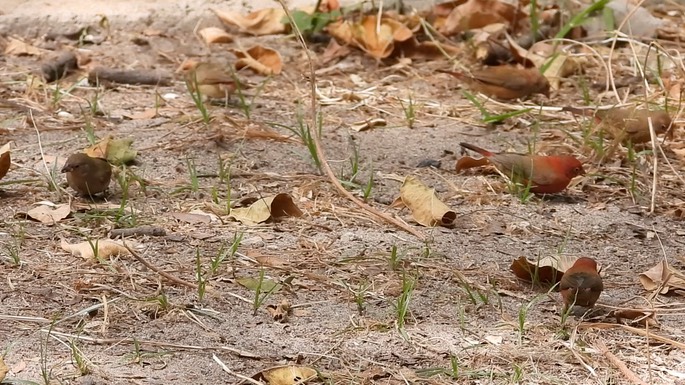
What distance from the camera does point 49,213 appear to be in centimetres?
349

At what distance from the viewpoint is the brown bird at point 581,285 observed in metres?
2.82

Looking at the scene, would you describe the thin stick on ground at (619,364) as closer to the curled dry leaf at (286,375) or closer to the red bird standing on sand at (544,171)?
the curled dry leaf at (286,375)

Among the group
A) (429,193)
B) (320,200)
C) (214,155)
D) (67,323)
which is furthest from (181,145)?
(67,323)

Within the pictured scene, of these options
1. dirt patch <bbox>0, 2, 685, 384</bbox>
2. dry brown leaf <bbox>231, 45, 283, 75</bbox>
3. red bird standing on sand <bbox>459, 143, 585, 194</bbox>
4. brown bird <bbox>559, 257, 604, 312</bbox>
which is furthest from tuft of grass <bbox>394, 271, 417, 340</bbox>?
dry brown leaf <bbox>231, 45, 283, 75</bbox>

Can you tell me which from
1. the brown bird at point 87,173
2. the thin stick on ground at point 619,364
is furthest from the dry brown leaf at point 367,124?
the thin stick on ground at point 619,364

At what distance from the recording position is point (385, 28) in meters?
5.68

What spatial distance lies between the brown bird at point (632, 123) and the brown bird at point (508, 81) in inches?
22.8

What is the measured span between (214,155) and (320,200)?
0.59 m

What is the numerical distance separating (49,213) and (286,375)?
1.30m

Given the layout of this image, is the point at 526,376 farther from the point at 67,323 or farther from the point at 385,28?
the point at 385,28

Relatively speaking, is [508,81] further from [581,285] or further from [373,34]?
[581,285]

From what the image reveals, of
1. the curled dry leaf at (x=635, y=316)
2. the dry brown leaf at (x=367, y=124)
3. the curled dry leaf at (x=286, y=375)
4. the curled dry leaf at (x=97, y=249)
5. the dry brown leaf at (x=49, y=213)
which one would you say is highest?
the curled dry leaf at (x=286, y=375)

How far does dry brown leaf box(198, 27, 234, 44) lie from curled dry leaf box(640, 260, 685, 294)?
3147 millimetres

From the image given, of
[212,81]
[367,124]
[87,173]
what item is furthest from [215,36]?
[87,173]
